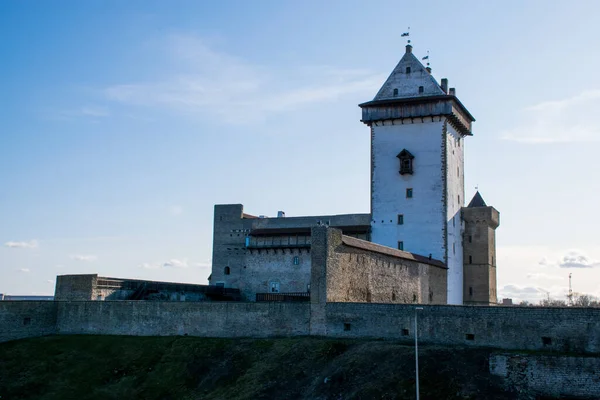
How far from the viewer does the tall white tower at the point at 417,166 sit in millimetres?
51719

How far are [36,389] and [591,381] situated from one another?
1080 inches

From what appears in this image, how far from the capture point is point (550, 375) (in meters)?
28.2

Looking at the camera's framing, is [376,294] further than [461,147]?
No

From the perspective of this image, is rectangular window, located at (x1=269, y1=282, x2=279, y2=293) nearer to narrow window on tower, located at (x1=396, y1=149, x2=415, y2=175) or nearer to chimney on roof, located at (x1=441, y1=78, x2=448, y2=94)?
narrow window on tower, located at (x1=396, y1=149, x2=415, y2=175)

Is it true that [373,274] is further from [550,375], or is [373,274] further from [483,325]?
[550,375]

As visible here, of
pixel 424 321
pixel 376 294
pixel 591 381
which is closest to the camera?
pixel 591 381

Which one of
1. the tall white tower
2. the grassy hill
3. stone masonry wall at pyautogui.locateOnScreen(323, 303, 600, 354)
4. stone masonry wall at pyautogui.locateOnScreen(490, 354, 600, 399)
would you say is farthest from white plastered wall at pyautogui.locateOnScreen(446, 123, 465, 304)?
stone masonry wall at pyautogui.locateOnScreen(490, 354, 600, 399)

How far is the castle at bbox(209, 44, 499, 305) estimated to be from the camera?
5188 centimetres

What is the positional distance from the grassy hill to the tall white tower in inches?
725

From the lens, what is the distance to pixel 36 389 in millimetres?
37125

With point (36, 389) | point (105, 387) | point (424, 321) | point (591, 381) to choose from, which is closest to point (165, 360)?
point (105, 387)

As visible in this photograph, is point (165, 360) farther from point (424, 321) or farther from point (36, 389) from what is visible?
point (424, 321)

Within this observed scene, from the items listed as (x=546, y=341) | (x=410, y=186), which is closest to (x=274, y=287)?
(x=410, y=186)

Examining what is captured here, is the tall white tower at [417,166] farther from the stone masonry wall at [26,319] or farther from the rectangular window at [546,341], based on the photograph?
the stone masonry wall at [26,319]
